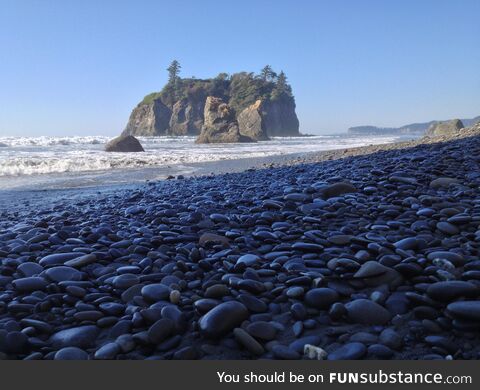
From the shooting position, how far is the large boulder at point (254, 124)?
52.1m

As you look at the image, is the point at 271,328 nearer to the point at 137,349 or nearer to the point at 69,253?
the point at 137,349

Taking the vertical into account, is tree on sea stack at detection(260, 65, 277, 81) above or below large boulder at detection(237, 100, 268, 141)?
above

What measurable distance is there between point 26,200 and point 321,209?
5188 millimetres

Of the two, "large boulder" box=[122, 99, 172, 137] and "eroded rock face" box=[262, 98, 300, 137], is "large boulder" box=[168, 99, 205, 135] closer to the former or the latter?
"large boulder" box=[122, 99, 172, 137]

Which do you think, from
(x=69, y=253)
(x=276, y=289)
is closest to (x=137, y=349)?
(x=276, y=289)

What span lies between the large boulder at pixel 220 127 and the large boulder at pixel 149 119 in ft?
104

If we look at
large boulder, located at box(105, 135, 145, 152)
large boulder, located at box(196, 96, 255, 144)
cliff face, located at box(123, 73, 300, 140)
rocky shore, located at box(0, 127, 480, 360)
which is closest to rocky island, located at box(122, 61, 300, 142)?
cliff face, located at box(123, 73, 300, 140)

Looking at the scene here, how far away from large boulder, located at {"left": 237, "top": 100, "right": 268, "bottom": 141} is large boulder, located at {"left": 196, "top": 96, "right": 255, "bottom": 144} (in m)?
7.03

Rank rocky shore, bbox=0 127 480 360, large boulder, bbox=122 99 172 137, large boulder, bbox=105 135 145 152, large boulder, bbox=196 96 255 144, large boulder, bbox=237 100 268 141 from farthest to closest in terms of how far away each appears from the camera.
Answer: large boulder, bbox=122 99 172 137, large boulder, bbox=237 100 268 141, large boulder, bbox=196 96 255 144, large boulder, bbox=105 135 145 152, rocky shore, bbox=0 127 480 360

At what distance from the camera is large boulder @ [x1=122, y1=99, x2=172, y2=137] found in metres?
76.1

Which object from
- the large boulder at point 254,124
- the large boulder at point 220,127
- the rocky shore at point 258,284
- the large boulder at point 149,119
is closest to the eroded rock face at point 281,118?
the large boulder at point 149,119

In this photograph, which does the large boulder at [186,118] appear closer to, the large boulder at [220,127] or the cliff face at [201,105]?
the cliff face at [201,105]

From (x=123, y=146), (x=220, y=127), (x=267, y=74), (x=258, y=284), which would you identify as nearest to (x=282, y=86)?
(x=267, y=74)

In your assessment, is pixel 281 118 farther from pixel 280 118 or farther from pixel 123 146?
pixel 123 146
